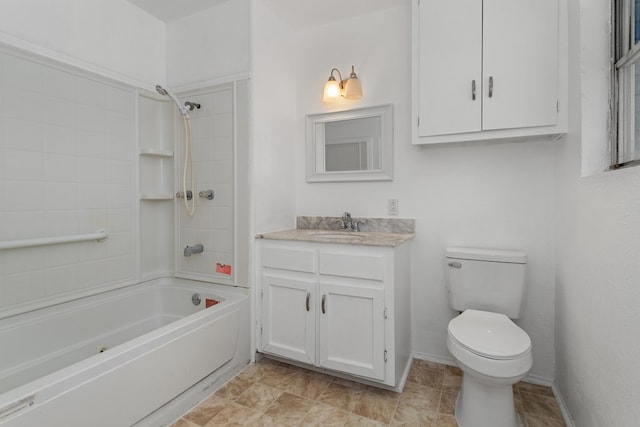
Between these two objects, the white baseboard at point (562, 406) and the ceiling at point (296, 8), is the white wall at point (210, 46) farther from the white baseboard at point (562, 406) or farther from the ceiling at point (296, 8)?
the white baseboard at point (562, 406)

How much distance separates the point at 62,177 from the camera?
1747 mm

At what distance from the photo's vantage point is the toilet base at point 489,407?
144 centimetres

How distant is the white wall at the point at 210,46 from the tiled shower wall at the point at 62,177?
0.43m

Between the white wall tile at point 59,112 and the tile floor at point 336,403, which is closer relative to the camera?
the tile floor at point 336,403

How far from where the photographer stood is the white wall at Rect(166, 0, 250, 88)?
6.70ft

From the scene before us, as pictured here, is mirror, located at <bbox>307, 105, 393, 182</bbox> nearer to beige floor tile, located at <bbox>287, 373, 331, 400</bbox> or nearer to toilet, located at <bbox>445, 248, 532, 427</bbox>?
toilet, located at <bbox>445, 248, 532, 427</bbox>

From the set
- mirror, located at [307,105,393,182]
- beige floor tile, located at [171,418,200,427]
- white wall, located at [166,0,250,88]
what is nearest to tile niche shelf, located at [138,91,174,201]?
white wall, located at [166,0,250,88]

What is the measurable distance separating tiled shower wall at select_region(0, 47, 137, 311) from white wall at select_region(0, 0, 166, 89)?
0.29ft

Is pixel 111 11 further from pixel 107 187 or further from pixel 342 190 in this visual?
pixel 342 190

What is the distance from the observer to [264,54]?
2135 millimetres

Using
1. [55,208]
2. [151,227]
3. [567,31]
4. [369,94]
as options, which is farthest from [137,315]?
[567,31]

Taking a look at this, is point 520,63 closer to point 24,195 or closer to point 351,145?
point 351,145

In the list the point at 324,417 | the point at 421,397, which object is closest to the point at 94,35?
the point at 324,417

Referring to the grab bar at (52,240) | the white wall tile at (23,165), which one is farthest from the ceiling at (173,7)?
the grab bar at (52,240)
